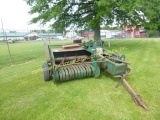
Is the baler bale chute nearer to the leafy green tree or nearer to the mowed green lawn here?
the mowed green lawn

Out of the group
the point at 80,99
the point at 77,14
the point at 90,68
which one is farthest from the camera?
the point at 77,14

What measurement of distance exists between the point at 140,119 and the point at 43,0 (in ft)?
36.5

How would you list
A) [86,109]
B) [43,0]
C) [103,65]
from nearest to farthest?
[86,109] < [103,65] < [43,0]

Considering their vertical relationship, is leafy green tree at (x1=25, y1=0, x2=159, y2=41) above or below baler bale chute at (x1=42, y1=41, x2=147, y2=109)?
above

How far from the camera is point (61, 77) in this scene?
190 inches

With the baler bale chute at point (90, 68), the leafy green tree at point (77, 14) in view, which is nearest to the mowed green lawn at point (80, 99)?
the baler bale chute at point (90, 68)

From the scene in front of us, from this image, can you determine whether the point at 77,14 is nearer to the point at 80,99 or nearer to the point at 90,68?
the point at 90,68

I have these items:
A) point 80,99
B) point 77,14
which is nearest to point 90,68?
point 80,99

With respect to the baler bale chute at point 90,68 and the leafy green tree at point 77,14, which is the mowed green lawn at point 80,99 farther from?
the leafy green tree at point 77,14

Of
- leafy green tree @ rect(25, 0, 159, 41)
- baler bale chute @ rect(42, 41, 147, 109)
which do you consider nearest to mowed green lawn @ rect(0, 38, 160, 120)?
baler bale chute @ rect(42, 41, 147, 109)

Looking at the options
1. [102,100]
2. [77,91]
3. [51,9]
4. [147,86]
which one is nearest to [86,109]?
[102,100]

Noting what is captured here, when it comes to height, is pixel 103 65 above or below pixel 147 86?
above

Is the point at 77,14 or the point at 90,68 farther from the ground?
the point at 77,14

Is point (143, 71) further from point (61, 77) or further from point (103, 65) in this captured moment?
point (61, 77)
